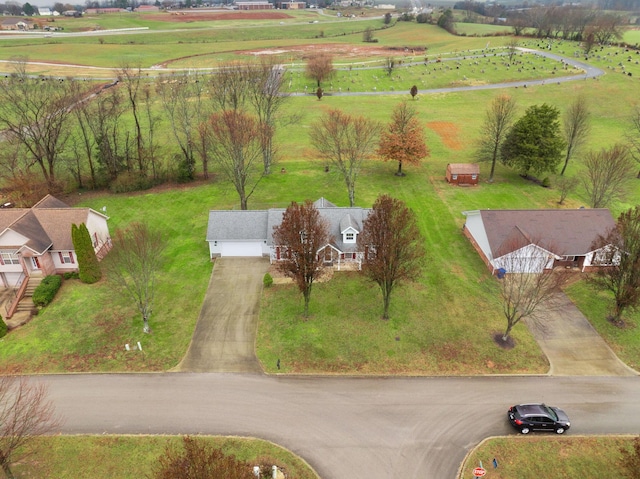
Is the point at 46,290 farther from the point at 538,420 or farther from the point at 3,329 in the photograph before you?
the point at 538,420

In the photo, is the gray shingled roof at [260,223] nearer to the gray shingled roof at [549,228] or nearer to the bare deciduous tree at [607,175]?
the gray shingled roof at [549,228]

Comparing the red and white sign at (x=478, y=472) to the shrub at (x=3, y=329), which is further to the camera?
the shrub at (x=3, y=329)

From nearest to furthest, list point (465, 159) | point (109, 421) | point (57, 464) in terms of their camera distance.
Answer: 1. point (57, 464)
2. point (109, 421)
3. point (465, 159)

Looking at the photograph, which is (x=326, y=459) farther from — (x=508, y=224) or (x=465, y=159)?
(x=465, y=159)

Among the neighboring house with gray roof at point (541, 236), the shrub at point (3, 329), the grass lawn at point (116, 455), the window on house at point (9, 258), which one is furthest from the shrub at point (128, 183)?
the neighboring house with gray roof at point (541, 236)

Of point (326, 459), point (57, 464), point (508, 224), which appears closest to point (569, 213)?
point (508, 224)

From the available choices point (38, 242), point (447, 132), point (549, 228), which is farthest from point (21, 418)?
point (447, 132)
